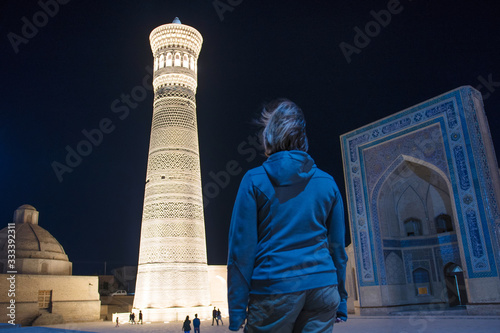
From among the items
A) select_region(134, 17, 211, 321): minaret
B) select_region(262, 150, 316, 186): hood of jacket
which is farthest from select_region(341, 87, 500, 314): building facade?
select_region(262, 150, 316, 186): hood of jacket

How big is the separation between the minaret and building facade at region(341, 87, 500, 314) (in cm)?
389

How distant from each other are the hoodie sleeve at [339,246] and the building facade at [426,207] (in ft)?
19.9

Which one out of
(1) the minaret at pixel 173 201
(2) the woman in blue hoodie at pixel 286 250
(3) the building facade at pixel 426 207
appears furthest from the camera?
(1) the minaret at pixel 173 201

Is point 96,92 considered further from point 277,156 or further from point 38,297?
point 277,156

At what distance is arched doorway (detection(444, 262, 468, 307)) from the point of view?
7.97m

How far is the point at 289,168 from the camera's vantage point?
918 mm

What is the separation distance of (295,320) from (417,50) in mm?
9327

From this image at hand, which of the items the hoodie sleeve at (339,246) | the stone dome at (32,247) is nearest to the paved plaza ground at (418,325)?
the hoodie sleeve at (339,246)

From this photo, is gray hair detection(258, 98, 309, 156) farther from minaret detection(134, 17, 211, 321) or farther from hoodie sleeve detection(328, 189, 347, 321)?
minaret detection(134, 17, 211, 321)

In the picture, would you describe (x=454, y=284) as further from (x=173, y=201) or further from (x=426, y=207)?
(x=173, y=201)

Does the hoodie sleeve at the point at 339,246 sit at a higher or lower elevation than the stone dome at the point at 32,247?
lower

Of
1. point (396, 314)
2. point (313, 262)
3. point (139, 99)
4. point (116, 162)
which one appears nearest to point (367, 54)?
point (396, 314)

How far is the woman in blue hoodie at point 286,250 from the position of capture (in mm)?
825

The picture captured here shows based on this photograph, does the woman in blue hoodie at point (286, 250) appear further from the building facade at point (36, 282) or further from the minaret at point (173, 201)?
the building facade at point (36, 282)
